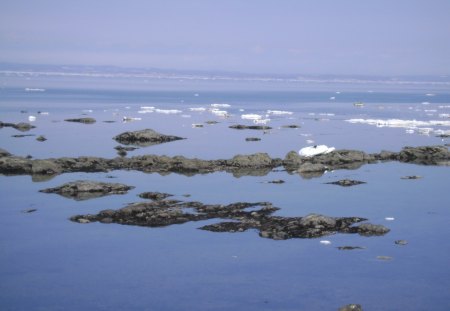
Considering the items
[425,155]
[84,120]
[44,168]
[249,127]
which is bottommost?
[84,120]

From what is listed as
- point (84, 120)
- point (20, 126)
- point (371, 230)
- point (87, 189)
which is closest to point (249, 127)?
point (84, 120)

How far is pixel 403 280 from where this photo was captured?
37.2ft

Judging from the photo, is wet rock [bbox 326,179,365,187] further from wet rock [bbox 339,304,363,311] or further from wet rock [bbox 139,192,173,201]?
wet rock [bbox 339,304,363,311]

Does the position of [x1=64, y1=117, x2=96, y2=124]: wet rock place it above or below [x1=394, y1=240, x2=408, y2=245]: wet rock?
below

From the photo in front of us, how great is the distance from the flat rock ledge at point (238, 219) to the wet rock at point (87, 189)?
6.92 ft

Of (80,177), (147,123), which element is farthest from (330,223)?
(147,123)

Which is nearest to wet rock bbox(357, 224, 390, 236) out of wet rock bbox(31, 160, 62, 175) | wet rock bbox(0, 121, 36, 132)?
wet rock bbox(31, 160, 62, 175)

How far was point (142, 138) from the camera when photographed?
30.1 m

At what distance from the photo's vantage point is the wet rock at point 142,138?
29.9 meters

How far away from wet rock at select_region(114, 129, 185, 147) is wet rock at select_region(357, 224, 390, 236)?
16461mm

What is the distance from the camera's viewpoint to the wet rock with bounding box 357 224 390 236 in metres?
14.1

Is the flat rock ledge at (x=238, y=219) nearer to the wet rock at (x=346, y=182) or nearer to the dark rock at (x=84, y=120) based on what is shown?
the wet rock at (x=346, y=182)

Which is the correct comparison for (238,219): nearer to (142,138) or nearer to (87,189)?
(87,189)

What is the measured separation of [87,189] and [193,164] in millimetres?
4880
